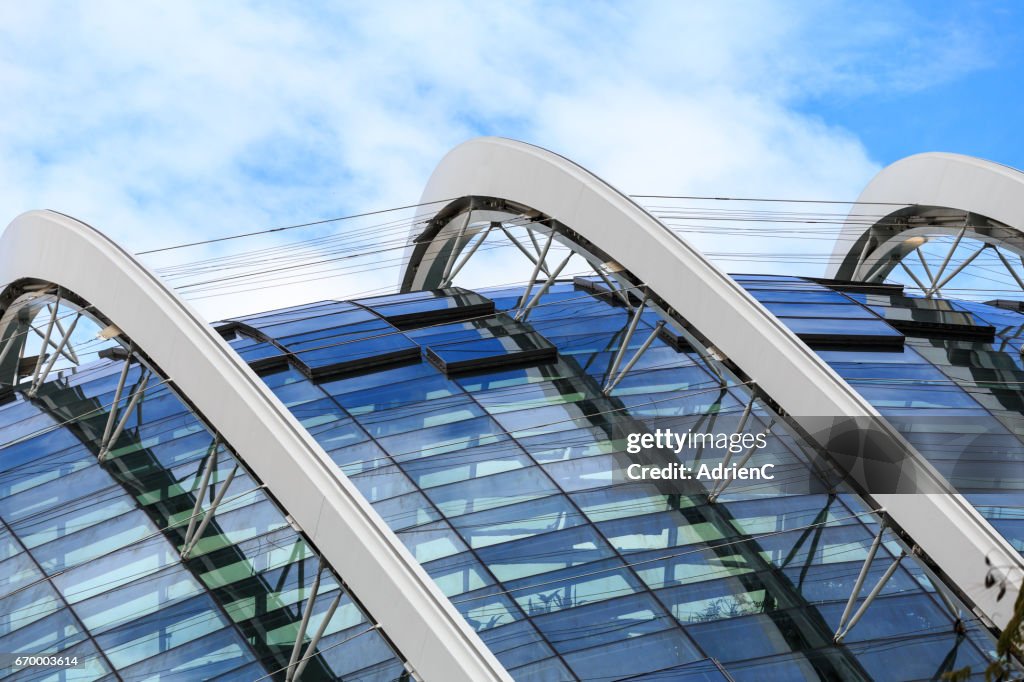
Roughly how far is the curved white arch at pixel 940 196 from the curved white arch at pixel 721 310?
13549mm

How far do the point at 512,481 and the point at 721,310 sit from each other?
5908 mm

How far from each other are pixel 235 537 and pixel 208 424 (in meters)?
3.57

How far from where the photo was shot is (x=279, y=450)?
727 inches

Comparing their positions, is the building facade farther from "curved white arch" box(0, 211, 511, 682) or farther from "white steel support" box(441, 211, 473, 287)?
"white steel support" box(441, 211, 473, 287)

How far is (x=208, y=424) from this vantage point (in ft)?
70.0

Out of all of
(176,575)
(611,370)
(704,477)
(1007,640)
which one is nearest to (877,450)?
(704,477)

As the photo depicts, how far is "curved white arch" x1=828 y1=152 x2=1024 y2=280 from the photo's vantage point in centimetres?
3409

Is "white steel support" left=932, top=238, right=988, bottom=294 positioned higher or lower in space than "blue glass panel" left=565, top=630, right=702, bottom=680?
higher

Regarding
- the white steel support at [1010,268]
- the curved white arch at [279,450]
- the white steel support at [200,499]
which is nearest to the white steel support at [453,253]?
the curved white arch at [279,450]

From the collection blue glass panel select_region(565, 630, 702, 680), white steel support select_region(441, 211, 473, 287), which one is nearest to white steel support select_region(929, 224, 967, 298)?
white steel support select_region(441, 211, 473, 287)

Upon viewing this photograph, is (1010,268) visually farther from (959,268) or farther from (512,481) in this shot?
(512,481)

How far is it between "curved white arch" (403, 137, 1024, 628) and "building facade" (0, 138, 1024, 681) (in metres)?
0.07

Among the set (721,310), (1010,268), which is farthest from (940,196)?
(721,310)

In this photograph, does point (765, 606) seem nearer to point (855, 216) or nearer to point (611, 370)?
point (611, 370)
